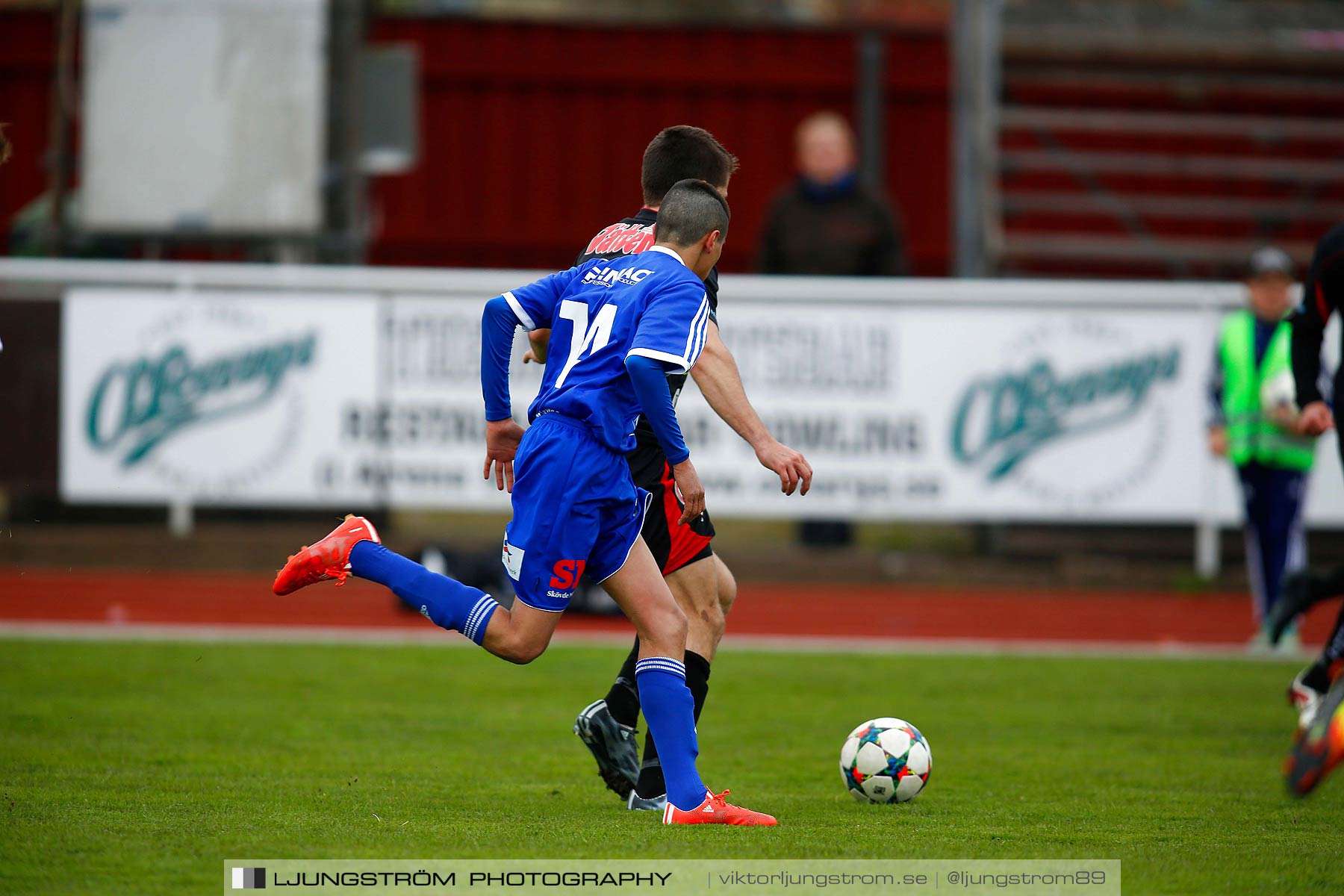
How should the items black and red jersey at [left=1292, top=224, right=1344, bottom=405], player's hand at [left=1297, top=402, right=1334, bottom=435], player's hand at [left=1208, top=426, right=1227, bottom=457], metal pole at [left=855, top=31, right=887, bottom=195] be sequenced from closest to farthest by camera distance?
black and red jersey at [left=1292, top=224, right=1344, bottom=405]
player's hand at [left=1297, top=402, right=1334, bottom=435]
player's hand at [left=1208, top=426, right=1227, bottom=457]
metal pole at [left=855, top=31, right=887, bottom=195]

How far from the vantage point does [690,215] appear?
16.4 feet

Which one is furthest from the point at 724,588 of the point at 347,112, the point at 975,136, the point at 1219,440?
the point at 975,136

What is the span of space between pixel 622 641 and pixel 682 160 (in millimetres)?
5504

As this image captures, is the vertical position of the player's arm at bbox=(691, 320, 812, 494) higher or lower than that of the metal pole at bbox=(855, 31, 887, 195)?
lower

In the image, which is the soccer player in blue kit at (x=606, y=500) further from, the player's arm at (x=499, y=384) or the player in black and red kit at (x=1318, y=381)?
the player in black and red kit at (x=1318, y=381)

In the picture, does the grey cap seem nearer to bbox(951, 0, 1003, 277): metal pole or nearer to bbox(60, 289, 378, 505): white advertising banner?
bbox(951, 0, 1003, 277): metal pole

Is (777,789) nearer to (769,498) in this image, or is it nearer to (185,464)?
(769,498)

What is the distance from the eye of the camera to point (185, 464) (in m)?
12.6

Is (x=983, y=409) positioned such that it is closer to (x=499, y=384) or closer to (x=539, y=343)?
(x=539, y=343)

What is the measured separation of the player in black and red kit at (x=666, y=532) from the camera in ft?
17.3

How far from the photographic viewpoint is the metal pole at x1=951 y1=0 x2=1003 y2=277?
48.4 feet

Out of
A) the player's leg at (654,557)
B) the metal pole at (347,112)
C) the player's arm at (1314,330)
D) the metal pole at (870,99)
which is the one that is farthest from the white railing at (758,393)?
the player's leg at (654,557)

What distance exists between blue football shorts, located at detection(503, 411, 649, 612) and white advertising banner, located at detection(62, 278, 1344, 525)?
7348 mm

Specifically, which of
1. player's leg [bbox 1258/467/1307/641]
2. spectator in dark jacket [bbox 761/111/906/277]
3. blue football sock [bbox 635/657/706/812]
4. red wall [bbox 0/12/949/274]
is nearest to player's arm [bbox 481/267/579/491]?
blue football sock [bbox 635/657/706/812]
